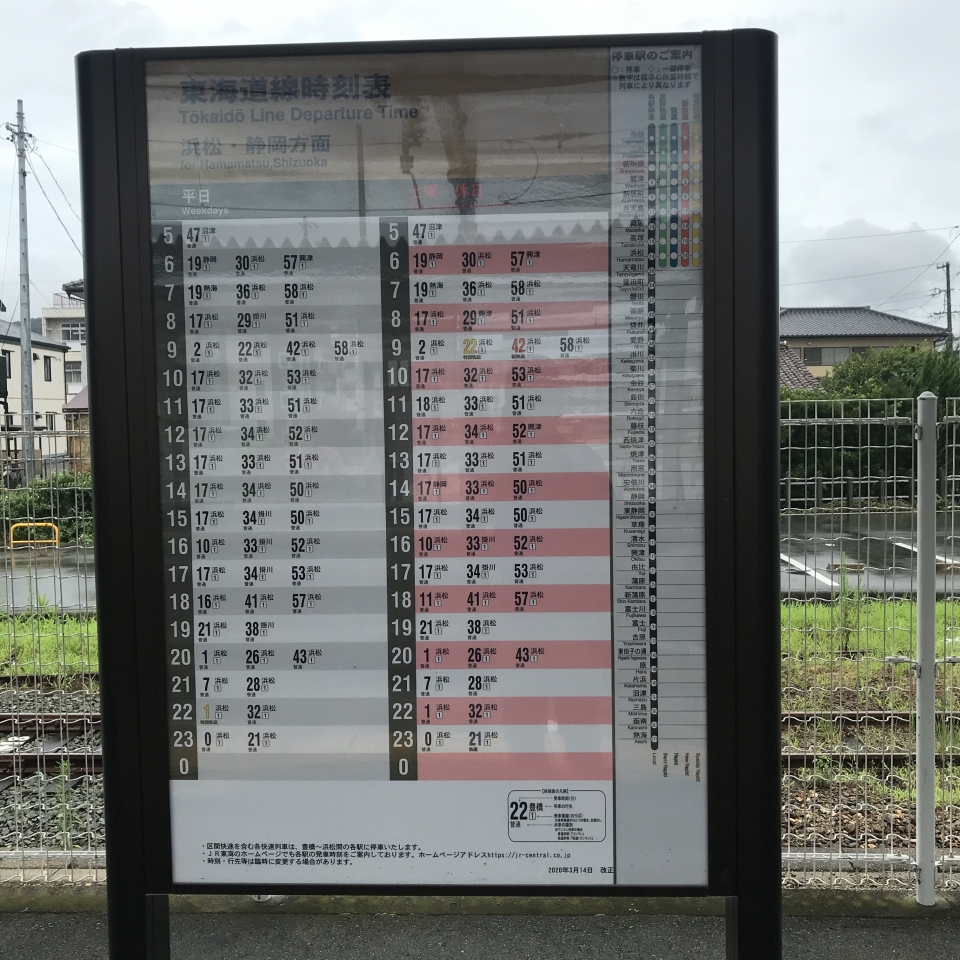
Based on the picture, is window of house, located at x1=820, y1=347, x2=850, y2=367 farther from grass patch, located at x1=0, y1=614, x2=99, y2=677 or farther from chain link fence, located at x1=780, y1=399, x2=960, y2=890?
grass patch, located at x1=0, y1=614, x2=99, y2=677

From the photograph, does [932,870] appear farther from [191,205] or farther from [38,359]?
[38,359]

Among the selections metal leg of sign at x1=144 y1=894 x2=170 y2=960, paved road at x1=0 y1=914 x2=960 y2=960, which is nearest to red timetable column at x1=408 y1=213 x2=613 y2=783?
metal leg of sign at x1=144 y1=894 x2=170 y2=960

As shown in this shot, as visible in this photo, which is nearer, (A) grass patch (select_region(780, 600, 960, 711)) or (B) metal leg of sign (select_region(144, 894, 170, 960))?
(B) metal leg of sign (select_region(144, 894, 170, 960))

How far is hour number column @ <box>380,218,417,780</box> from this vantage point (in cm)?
187

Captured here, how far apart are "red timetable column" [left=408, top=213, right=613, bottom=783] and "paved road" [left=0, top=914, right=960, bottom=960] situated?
1.70 m

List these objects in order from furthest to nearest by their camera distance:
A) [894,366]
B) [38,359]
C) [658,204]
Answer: [38,359], [894,366], [658,204]

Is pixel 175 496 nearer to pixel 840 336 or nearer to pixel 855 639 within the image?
pixel 855 639

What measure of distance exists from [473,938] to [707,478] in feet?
7.59

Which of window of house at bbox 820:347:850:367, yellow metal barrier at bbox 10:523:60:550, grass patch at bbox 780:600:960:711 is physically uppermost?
window of house at bbox 820:347:850:367

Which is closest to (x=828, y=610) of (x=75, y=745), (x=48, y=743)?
(x=75, y=745)

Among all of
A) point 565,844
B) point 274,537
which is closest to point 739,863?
point 565,844

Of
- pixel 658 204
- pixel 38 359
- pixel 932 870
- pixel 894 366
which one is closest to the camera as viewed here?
pixel 658 204

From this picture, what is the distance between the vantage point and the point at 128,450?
6.13ft

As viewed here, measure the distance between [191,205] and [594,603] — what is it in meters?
1.23
